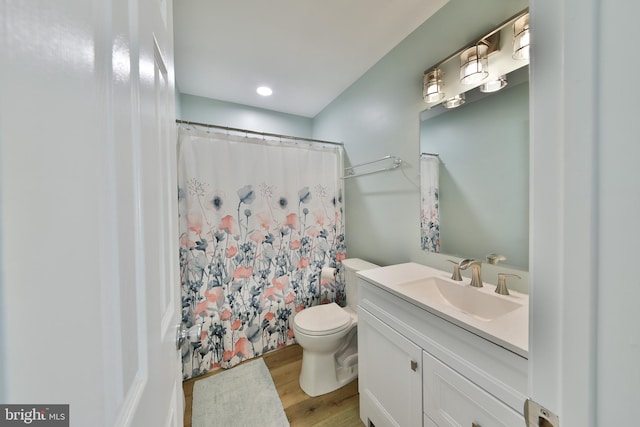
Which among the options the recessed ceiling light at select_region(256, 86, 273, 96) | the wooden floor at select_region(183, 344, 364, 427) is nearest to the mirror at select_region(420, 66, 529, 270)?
the wooden floor at select_region(183, 344, 364, 427)

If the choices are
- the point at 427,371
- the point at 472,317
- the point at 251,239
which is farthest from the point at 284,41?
the point at 427,371

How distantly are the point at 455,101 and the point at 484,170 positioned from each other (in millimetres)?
441

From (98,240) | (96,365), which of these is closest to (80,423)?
(96,365)

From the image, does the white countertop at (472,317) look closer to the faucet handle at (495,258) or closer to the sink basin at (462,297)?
the sink basin at (462,297)

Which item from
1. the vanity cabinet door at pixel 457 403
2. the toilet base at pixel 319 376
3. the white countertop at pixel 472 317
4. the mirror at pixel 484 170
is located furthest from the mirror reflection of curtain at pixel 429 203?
the toilet base at pixel 319 376

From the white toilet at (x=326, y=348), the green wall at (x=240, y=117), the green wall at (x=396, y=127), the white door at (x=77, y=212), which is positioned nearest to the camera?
the white door at (x=77, y=212)

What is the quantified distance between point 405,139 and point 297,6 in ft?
3.45

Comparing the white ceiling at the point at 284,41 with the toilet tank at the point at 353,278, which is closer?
the white ceiling at the point at 284,41

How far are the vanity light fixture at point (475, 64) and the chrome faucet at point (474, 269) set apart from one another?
951 millimetres

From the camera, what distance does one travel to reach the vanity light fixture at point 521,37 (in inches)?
38.5

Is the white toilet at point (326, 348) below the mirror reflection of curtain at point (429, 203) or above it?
below

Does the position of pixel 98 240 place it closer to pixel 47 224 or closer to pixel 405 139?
pixel 47 224

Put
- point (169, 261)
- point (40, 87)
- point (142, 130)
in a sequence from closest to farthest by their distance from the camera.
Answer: point (40, 87), point (142, 130), point (169, 261)

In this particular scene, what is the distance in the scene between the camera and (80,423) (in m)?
0.21
